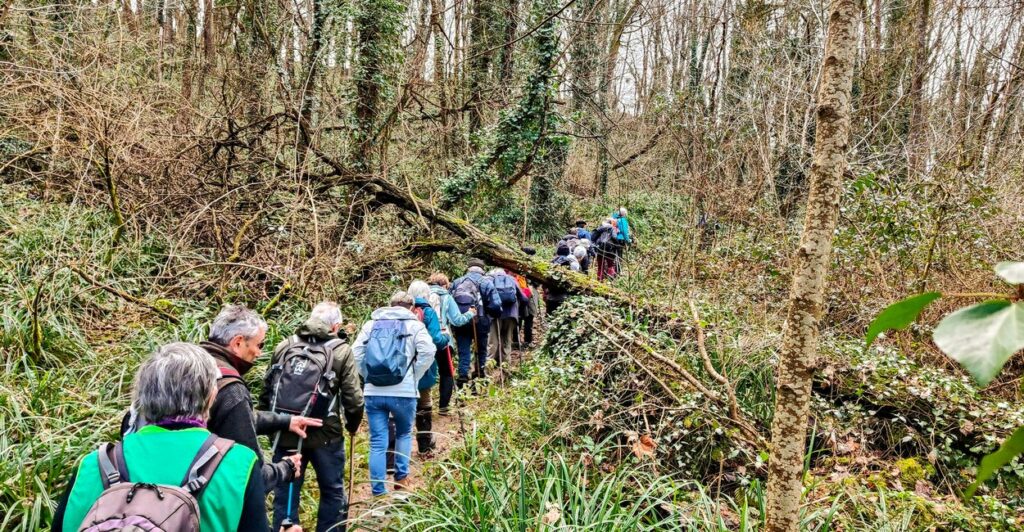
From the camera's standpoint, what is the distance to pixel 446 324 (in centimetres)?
692

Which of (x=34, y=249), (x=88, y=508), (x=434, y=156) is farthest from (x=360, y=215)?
(x=88, y=508)

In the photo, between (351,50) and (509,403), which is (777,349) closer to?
(509,403)

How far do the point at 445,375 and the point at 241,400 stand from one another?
3.82m

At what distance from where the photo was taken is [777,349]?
5.69m

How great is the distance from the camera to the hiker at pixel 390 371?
4766mm

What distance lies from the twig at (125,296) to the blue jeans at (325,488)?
3198 mm

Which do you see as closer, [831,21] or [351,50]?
[831,21]

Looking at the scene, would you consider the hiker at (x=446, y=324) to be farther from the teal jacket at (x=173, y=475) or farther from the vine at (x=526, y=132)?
the vine at (x=526, y=132)

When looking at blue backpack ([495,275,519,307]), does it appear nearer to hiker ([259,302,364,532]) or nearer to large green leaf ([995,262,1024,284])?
hiker ([259,302,364,532])

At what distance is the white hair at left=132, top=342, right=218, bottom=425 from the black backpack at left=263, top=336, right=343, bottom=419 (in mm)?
1408

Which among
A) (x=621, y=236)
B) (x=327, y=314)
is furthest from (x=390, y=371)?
(x=621, y=236)

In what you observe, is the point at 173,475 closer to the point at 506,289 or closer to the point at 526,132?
the point at 506,289

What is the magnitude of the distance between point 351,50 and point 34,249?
6507 mm


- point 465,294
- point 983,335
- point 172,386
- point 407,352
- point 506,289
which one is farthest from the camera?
point 506,289
